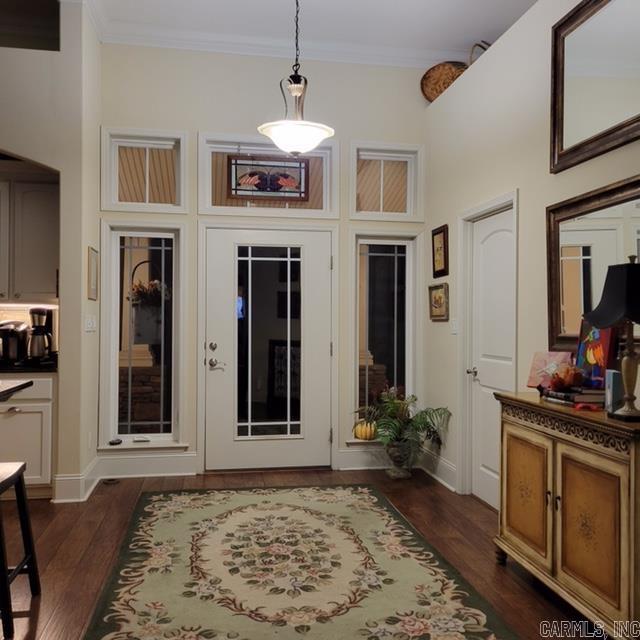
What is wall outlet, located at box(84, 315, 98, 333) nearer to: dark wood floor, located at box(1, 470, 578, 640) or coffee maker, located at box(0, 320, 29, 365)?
coffee maker, located at box(0, 320, 29, 365)

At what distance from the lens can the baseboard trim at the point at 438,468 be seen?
4.14 m

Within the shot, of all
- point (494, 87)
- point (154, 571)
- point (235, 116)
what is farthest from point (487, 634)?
point (235, 116)

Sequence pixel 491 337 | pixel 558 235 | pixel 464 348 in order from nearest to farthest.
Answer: pixel 558 235, pixel 491 337, pixel 464 348

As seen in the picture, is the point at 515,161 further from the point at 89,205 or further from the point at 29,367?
the point at 29,367

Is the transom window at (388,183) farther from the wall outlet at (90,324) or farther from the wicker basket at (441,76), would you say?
the wall outlet at (90,324)

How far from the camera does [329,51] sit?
4.61 metres

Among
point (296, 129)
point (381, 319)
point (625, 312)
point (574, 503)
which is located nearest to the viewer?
point (625, 312)

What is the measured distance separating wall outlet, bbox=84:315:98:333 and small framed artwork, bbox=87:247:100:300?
147mm

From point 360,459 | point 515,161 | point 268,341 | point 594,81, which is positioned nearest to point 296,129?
point 515,161

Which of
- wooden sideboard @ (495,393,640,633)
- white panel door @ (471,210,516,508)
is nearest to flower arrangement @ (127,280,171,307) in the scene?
white panel door @ (471,210,516,508)

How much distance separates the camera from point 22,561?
2.44 metres

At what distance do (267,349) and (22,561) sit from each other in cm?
252

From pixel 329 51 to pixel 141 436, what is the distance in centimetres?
345

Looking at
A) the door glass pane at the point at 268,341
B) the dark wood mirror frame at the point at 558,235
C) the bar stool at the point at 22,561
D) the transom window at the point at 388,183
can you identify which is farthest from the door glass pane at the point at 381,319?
the bar stool at the point at 22,561
